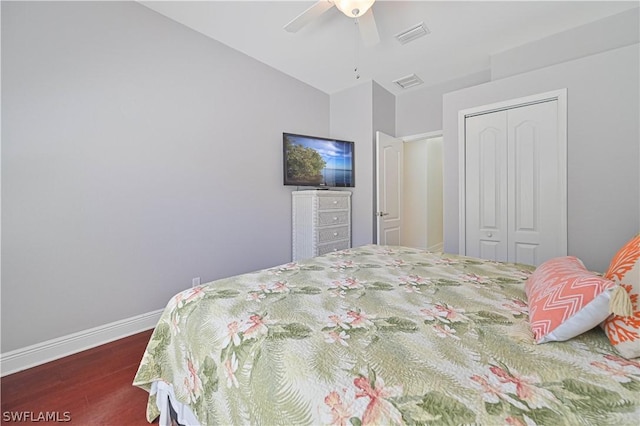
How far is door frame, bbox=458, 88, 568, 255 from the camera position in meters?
2.24

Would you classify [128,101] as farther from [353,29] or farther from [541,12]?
[541,12]

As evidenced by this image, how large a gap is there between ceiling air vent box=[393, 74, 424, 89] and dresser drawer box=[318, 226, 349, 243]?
213cm

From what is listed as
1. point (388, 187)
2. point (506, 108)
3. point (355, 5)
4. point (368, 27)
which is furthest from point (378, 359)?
point (388, 187)

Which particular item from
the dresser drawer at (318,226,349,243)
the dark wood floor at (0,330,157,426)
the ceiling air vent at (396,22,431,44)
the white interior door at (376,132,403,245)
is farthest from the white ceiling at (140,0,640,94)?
the dark wood floor at (0,330,157,426)

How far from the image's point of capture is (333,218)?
3396mm

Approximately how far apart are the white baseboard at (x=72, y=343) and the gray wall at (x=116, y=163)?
63 millimetres

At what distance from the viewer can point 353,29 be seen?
97.3 inches

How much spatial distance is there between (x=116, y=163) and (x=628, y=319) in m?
2.93

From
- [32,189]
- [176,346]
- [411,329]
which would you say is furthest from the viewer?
[32,189]

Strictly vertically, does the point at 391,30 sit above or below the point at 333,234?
above

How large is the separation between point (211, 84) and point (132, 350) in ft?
8.12

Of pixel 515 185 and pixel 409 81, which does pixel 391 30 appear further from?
pixel 515 185

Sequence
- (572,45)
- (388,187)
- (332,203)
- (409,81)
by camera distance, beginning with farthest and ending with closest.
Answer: (388,187) → (409,81) → (332,203) → (572,45)

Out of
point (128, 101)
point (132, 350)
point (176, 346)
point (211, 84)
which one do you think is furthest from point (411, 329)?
point (211, 84)
